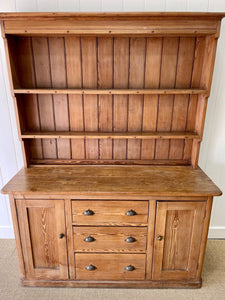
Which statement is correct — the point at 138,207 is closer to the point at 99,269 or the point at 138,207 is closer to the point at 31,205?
the point at 99,269

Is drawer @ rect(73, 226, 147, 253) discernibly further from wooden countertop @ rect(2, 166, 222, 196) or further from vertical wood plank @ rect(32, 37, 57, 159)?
vertical wood plank @ rect(32, 37, 57, 159)

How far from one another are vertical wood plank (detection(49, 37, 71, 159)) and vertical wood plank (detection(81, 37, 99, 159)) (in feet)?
0.52

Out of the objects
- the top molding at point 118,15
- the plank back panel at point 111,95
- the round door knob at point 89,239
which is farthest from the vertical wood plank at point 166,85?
the round door knob at point 89,239

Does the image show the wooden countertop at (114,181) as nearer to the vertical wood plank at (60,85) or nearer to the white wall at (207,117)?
the vertical wood plank at (60,85)

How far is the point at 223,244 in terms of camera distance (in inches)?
90.5

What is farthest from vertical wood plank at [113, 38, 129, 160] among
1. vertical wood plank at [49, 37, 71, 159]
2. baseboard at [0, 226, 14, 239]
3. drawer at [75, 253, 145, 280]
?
baseboard at [0, 226, 14, 239]

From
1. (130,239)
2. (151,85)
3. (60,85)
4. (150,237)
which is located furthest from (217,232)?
(60,85)

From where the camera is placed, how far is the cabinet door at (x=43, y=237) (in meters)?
1.64

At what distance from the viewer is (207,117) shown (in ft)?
6.62

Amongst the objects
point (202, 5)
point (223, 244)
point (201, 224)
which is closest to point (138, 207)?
point (201, 224)

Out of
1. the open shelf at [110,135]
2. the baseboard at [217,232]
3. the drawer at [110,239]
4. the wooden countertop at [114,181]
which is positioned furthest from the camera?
the baseboard at [217,232]

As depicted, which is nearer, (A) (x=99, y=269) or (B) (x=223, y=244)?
(A) (x=99, y=269)

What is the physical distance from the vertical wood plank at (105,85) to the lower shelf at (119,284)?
1.02 meters

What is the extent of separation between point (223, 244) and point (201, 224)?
898 mm
